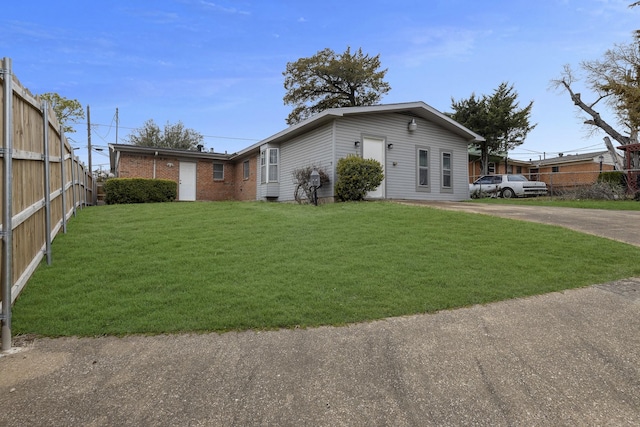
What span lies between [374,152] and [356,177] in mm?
2378

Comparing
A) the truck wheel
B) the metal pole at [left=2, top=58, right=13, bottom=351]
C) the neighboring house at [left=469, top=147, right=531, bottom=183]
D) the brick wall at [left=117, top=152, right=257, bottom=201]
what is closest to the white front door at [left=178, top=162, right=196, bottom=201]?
the brick wall at [left=117, top=152, right=257, bottom=201]

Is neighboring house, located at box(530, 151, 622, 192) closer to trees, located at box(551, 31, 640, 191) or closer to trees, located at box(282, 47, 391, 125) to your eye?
trees, located at box(551, 31, 640, 191)

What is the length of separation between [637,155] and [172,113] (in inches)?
1577

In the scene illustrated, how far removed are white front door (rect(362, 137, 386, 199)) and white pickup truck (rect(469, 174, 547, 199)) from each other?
9696 mm

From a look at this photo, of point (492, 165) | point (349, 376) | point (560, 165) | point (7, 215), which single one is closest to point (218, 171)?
point (7, 215)

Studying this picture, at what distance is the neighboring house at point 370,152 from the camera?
13.4 metres

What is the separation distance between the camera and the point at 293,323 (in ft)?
11.4

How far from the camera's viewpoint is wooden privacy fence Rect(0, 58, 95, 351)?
3.26 meters

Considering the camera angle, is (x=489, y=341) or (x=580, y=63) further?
(x=580, y=63)

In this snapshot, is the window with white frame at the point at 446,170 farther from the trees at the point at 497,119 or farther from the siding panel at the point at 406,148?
the trees at the point at 497,119

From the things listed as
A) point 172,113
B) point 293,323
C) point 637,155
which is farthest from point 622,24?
point 172,113

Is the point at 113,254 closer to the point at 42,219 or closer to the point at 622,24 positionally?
the point at 42,219

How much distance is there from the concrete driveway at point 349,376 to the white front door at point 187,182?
61.0 feet

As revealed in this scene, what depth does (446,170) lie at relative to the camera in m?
16.2
